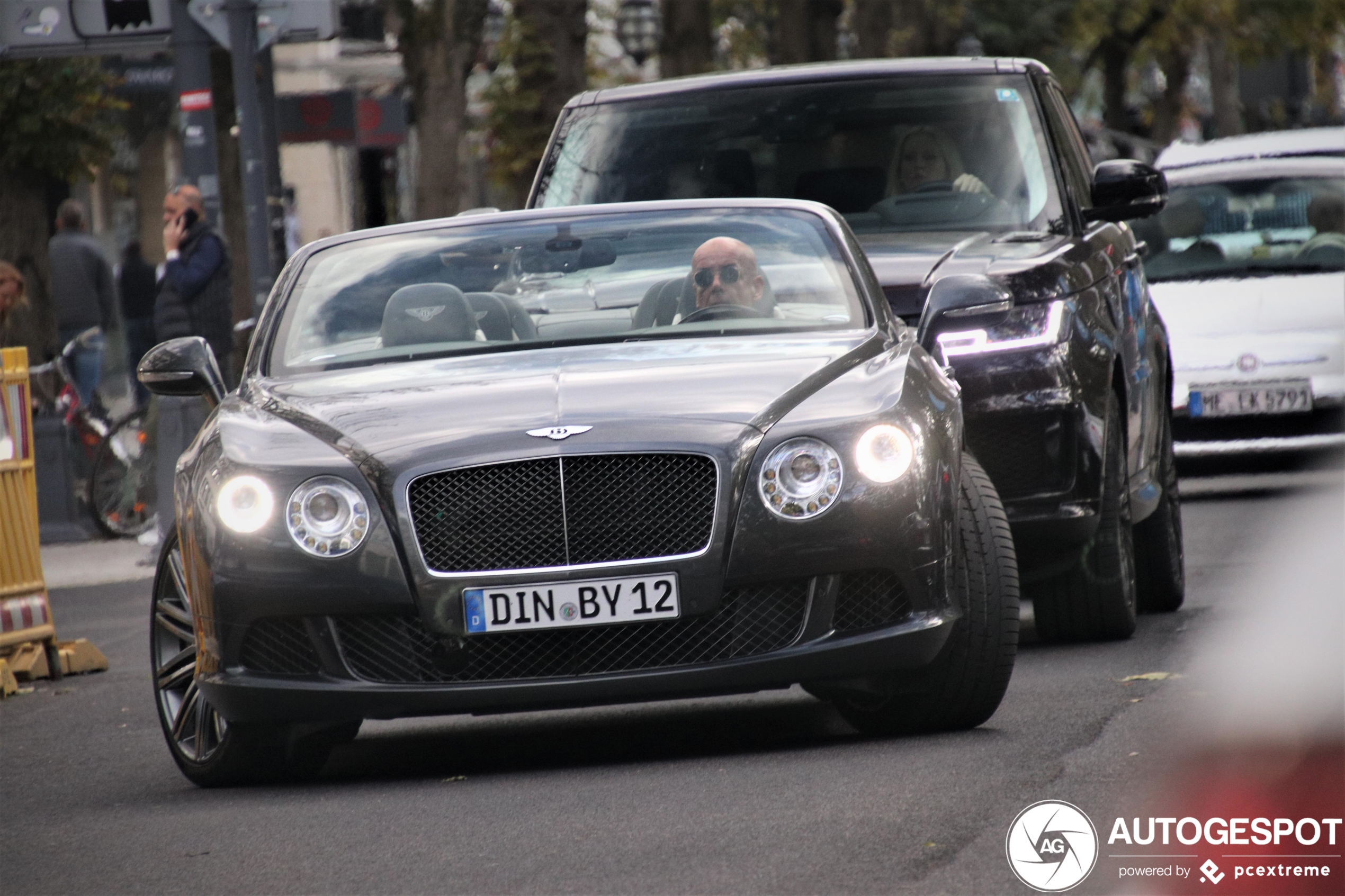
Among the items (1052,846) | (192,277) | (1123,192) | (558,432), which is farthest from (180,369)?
(192,277)

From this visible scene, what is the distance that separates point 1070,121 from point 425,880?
6.03 metres

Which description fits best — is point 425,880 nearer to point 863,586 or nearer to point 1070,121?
point 863,586

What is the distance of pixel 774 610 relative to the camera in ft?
21.0

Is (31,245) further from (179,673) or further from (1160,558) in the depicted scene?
(179,673)

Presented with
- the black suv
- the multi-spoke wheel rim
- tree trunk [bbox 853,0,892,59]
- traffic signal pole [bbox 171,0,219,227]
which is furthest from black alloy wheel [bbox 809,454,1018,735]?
tree trunk [bbox 853,0,892,59]

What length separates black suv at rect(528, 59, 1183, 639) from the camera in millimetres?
8367

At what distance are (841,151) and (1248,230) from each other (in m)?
6.13

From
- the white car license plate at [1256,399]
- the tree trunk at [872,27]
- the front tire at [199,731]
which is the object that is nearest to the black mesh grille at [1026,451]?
the front tire at [199,731]

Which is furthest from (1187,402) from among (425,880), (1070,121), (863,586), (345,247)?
(425,880)

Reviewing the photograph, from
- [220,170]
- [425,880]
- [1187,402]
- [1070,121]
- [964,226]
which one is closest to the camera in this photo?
[425,880]

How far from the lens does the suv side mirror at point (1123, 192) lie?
952 cm

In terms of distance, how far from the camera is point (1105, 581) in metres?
8.84

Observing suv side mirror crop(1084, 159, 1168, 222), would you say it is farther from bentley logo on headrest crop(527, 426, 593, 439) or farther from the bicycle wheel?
the bicycle wheel

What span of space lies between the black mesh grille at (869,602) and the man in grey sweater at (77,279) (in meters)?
15.7
